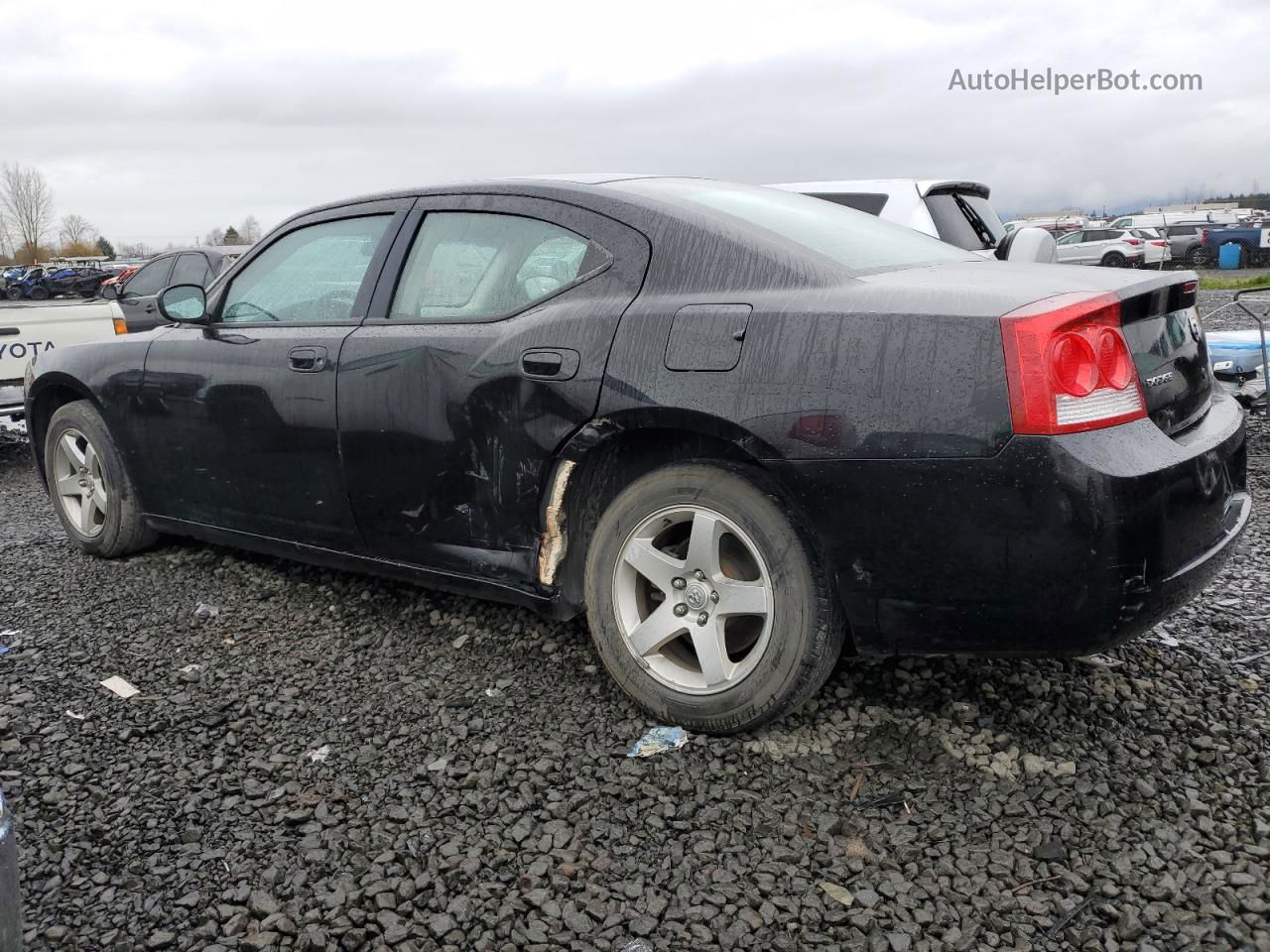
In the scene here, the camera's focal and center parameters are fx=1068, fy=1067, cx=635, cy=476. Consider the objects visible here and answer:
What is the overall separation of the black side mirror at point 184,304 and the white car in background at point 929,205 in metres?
3.80

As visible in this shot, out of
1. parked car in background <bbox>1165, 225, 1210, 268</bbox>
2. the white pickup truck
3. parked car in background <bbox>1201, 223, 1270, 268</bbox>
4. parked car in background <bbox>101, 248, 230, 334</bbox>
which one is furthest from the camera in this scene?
parked car in background <bbox>1165, 225, 1210, 268</bbox>

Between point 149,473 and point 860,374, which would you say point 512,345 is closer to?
point 860,374

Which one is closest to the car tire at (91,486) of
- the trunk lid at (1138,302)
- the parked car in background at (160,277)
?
the trunk lid at (1138,302)

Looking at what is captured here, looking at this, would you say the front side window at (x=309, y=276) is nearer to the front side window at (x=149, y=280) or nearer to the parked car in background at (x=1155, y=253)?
the front side window at (x=149, y=280)

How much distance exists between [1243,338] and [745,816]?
5.82 metres

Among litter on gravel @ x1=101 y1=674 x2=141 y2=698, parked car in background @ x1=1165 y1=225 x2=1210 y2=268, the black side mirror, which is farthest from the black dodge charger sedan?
parked car in background @ x1=1165 y1=225 x2=1210 y2=268

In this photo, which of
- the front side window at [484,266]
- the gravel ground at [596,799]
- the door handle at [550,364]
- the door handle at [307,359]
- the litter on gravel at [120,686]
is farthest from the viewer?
A: the door handle at [307,359]

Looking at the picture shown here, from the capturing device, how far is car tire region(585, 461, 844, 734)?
2695 millimetres

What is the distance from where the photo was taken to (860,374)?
250cm

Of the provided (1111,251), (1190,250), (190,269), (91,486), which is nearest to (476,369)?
(91,486)

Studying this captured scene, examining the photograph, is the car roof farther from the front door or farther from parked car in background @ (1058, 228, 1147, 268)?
parked car in background @ (1058, 228, 1147, 268)

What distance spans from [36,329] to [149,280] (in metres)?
6.23

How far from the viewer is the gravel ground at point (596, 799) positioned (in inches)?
85.4

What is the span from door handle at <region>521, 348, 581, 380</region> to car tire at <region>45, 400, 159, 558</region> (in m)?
2.38
